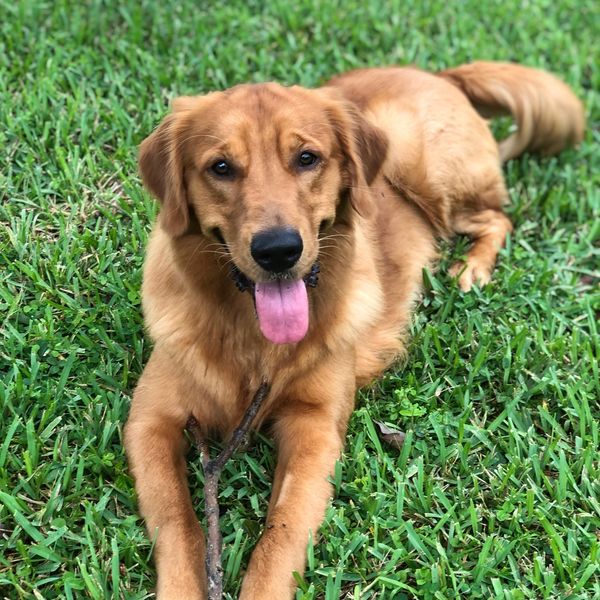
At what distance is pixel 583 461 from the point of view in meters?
3.46

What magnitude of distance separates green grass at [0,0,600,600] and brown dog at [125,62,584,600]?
5.7 inches

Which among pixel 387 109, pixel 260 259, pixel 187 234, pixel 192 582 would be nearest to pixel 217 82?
pixel 387 109

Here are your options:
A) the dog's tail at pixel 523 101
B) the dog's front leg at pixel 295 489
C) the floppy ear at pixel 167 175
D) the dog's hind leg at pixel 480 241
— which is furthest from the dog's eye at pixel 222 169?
the dog's tail at pixel 523 101

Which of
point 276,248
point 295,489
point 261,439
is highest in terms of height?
point 276,248

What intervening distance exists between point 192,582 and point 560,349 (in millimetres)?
2274

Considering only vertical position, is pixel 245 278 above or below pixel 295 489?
above

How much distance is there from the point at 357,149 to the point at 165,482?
167 cm

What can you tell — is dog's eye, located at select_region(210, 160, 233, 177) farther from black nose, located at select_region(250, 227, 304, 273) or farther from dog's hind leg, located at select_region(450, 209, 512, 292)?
dog's hind leg, located at select_region(450, 209, 512, 292)

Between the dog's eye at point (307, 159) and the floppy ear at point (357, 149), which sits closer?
the dog's eye at point (307, 159)

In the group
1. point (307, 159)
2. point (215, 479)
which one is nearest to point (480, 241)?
point (307, 159)

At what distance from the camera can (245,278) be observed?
3.22 m

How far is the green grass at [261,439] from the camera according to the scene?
10.0ft

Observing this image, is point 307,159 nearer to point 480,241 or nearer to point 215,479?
point 215,479

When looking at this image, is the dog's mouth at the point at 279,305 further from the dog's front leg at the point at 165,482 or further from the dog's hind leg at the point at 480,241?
the dog's hind leg at the point at 480,241
